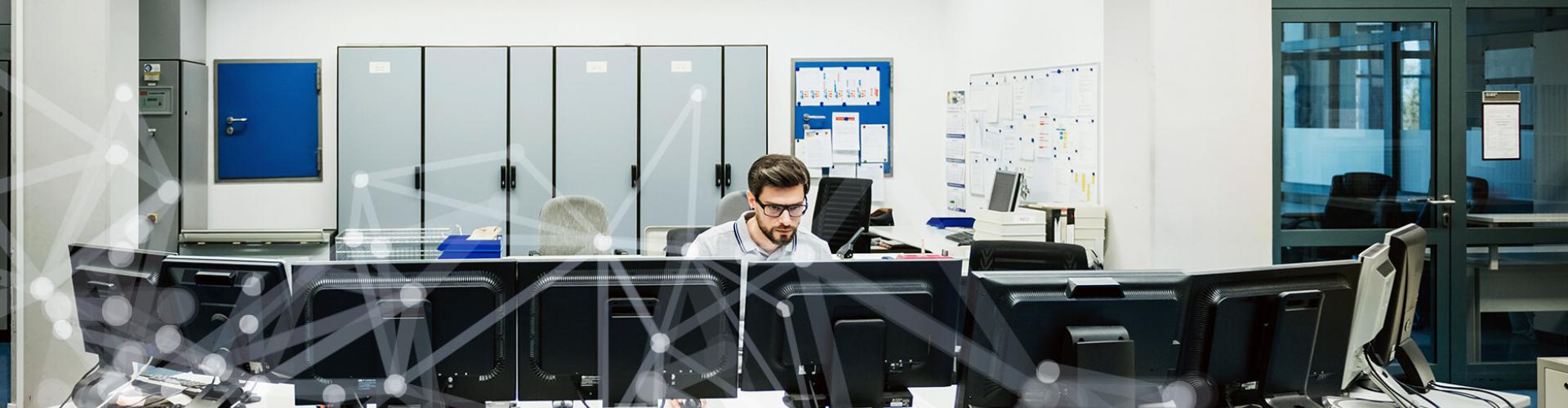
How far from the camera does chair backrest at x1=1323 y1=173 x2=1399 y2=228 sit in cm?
430

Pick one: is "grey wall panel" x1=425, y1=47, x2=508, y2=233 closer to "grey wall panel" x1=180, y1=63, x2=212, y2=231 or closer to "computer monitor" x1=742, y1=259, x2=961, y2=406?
"grey wall panel" x1=180, y1=63, x2=212, y2=231

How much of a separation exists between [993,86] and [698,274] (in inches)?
152

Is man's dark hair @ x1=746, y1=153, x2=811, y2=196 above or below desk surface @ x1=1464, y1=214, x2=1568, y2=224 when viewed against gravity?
above

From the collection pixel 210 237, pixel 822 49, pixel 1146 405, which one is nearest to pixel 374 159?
pixel 210 237

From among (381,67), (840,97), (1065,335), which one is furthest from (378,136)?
(1065,335)

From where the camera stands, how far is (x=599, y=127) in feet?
19.9

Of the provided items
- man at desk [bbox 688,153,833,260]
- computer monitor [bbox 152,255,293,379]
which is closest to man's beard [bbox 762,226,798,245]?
man at desk [bbox 688,153,833,260]

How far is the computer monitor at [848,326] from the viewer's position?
198 cm

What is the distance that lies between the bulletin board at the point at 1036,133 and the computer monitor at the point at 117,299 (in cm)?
355

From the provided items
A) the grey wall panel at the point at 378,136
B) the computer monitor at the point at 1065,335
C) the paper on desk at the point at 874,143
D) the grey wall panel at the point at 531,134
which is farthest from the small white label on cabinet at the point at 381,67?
the computer monitor at the point at 1065,335

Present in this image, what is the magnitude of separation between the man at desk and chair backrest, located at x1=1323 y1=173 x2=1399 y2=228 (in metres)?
2.40

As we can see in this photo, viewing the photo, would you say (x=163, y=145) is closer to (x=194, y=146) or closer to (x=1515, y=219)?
(x=194, y=146)

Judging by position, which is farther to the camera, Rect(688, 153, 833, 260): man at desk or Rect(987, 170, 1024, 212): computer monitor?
Rect(987, 170, 1024, 212): computer monitor

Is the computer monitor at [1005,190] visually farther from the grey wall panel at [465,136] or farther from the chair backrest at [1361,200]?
the grey wall panel at [465,136]
